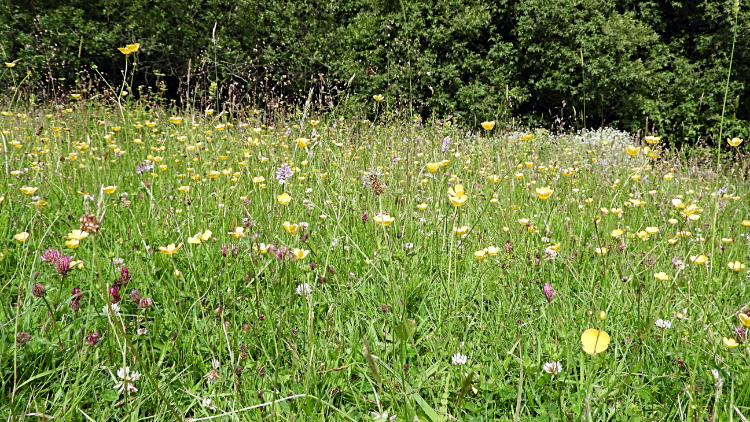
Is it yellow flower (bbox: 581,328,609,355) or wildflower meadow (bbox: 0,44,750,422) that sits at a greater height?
yellow flower (bbox: 581,328,609,355)

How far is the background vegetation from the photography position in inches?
421

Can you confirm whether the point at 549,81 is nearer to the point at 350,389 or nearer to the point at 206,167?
the point at 206,167

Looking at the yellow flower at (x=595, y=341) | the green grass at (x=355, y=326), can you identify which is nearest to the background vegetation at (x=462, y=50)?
the green grass at (x=355, y=326)

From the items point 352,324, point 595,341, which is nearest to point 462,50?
point 352,324

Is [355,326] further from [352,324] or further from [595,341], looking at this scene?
[595,341]

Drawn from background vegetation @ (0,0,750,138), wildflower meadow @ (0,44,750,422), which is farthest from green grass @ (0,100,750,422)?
background vegetation @ (0,0,750,138)

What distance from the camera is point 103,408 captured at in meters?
1.01

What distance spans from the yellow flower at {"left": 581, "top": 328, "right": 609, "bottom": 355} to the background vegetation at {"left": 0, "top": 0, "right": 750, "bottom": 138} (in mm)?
9743

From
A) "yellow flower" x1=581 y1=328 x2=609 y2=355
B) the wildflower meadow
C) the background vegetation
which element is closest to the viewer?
"yellow flower" x1=581 y1=328 x2=609 y2=355

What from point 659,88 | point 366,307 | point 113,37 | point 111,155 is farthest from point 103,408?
point 659,88

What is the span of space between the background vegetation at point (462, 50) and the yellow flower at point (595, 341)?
9.74 m

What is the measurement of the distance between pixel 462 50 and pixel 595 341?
12.7 m

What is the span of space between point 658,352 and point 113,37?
38.5 feet

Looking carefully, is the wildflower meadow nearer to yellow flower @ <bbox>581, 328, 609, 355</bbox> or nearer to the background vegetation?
yellow flower @ <bbox>581, 328, 609, 355</bbox>
